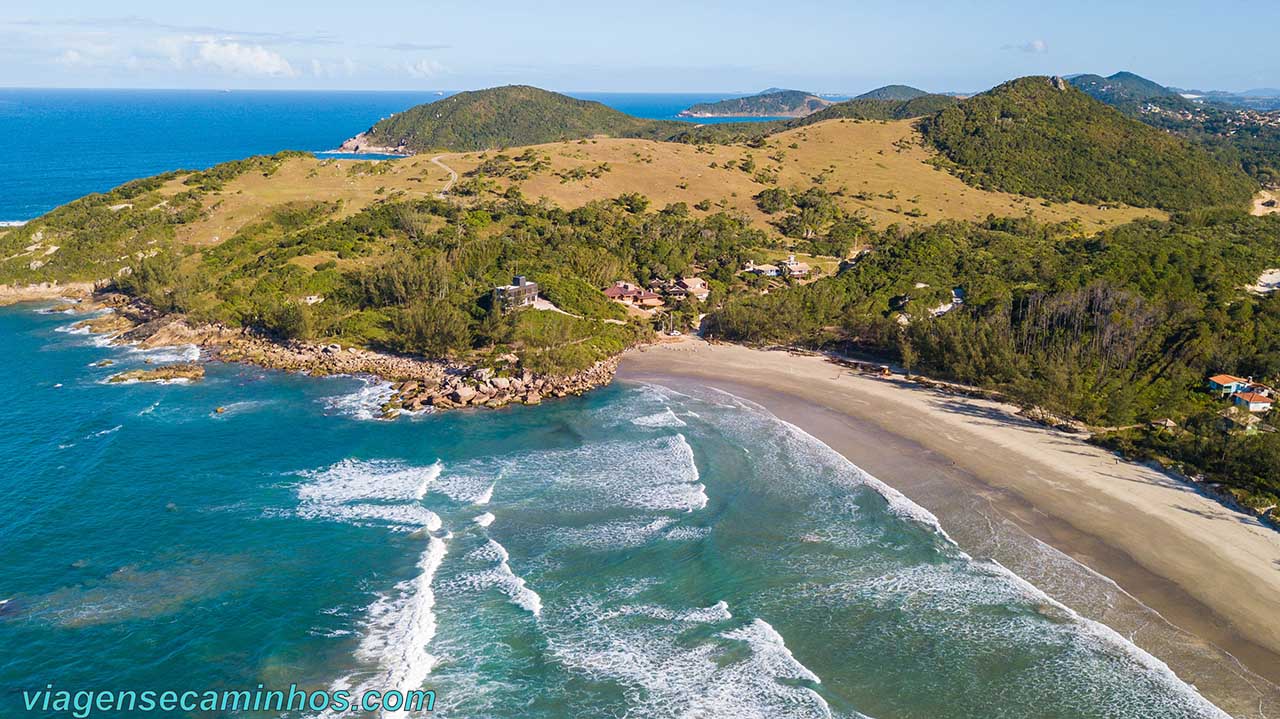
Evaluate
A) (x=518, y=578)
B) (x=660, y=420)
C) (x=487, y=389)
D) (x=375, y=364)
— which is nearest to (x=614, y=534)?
(x=518, y=578)

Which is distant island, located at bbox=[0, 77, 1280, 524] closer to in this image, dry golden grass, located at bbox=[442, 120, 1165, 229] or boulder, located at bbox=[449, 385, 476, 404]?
boulder, located at bbox=[449, 385, 476, 404]

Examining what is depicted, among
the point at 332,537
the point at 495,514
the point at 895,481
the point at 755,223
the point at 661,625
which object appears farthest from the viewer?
the point at 755,223

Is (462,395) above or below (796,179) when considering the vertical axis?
below

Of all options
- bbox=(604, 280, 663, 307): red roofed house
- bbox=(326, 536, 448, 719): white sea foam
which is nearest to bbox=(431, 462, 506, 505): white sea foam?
bbox=(326, 536, 448, 719): white sea foam

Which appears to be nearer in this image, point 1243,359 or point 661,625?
point 661,625

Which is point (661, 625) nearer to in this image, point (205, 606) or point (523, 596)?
point (523, 596)

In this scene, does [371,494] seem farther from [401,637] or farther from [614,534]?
[614,534]

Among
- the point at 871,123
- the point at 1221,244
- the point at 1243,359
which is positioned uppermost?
the point at 871,123

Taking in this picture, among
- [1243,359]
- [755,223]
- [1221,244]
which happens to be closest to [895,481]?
[1243,359]
